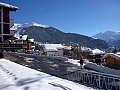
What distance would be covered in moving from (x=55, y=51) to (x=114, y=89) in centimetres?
8278

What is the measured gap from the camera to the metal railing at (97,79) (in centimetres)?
1516

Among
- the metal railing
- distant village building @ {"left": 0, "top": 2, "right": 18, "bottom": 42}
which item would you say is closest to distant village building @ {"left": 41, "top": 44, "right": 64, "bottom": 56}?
distant village building @ {"left": 0, "top": 2, "right": 18, "bottom": 42}

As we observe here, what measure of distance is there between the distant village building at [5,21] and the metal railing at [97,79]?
84.1ft

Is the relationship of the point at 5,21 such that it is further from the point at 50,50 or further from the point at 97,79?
the point at 50,50

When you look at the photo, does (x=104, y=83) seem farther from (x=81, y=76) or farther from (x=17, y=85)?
(x=17, y=85)

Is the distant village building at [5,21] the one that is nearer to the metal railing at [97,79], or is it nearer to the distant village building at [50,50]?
the metal railing at [97,79]

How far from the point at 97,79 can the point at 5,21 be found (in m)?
30.3

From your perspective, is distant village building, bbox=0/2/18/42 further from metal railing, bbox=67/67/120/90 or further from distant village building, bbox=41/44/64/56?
distant village building, bbox=41/44/64/56

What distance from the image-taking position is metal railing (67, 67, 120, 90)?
15.2 meters

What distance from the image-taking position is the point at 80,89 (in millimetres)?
14062

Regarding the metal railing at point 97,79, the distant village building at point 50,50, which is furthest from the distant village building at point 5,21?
the distant village building at point 50,50

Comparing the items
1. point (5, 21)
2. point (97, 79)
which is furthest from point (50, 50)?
point (97, 79)

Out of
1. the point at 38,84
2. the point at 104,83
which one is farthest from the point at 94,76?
the point at 38,84

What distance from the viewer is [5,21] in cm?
Result: 4369
